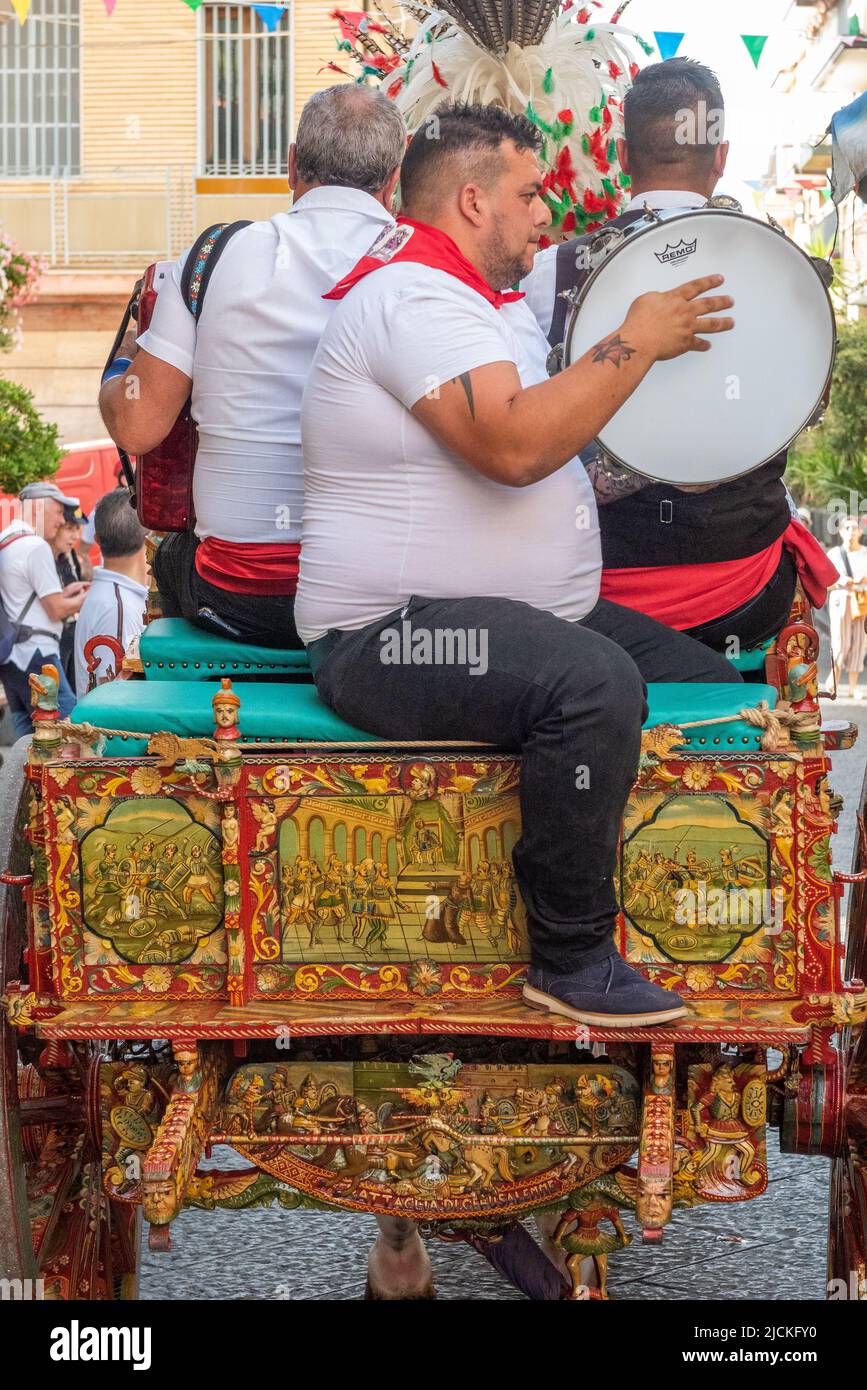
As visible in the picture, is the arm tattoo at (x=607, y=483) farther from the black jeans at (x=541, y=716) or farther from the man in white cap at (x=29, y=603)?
the man in white cap at (x=29, y=603)

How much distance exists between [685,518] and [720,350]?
1.82 ft

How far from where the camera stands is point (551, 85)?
14.1 ft

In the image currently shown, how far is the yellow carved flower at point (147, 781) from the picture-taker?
2.89m

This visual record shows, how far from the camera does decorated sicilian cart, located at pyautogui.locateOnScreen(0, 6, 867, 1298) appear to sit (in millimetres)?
2852

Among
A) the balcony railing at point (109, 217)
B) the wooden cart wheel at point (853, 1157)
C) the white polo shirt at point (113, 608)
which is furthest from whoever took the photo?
the balcony railing at point (109, 217)

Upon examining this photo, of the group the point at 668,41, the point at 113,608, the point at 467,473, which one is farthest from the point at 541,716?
the point at 668,41

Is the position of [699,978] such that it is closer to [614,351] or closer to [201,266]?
[614,351]

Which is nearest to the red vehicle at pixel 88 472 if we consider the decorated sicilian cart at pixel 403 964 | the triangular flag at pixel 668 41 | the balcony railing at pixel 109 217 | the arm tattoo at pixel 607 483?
the triangular flag at pixel 668 41

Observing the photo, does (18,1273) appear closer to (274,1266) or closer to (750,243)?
(274,1266)

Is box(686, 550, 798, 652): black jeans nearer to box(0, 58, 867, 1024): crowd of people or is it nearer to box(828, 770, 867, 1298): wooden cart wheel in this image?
box(0, 58, 867, 1024): crowd of people

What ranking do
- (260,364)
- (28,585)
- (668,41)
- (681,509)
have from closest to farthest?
(260,364) < (681,509) < (668,41) < (28,585)

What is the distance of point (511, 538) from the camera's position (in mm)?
3016

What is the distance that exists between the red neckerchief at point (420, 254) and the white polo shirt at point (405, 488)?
47 millimetres

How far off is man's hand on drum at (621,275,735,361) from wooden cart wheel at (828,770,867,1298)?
1.04 meters
